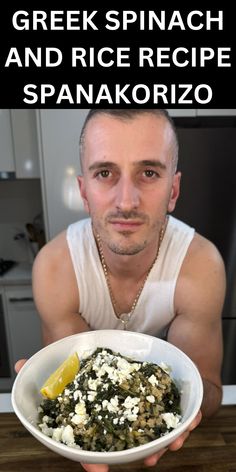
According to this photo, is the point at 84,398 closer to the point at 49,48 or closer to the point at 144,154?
the point at 144,154

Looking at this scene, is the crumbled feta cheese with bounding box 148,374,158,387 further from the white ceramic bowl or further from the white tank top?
the white tank top

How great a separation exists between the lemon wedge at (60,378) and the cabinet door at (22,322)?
110cm

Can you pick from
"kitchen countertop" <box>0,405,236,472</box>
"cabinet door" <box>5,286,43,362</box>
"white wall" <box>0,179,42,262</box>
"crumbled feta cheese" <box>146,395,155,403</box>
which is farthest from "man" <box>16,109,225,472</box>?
"white wall" <box>0,179,42,262</box>

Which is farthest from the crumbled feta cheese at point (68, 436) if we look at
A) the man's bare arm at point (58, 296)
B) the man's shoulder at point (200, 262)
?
the man's shoulder at point (200, 262)

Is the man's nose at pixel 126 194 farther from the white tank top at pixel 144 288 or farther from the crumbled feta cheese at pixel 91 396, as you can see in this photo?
the crumbled feta cheese at pixel 91 396

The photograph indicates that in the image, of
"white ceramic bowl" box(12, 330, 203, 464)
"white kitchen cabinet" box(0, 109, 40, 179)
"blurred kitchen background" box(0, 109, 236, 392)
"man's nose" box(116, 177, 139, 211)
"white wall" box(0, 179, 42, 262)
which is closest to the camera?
"white ceramic bowl" box(12, 330, 203, 464)

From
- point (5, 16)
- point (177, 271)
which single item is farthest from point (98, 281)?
point (5, 16)

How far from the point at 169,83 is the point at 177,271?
0.56m

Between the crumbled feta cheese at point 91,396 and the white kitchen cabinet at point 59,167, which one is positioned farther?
the white kitchen cabinet at point 59,167

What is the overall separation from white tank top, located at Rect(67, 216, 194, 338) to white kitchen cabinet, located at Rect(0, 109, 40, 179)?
0.69 m

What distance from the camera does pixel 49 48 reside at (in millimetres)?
1051

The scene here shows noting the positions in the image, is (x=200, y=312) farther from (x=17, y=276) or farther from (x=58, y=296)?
(x=17, y=276)

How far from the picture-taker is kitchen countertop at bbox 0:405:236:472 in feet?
2.16

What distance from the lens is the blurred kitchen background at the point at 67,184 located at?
4.51ft
